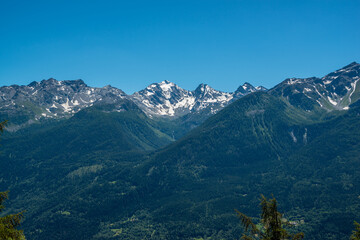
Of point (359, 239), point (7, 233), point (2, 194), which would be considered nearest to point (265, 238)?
point (359, 239)

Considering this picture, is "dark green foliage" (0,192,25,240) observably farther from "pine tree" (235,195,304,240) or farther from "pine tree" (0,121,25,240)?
"pine tree" (235,195,304,240)

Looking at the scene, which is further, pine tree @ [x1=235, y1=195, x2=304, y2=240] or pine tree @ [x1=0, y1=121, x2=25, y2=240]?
pine tree @ [x1=0, y1=121, x2=25, y2=240]

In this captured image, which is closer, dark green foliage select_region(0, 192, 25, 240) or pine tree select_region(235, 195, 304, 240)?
pine tree select_region(235, 195, 304, 240)

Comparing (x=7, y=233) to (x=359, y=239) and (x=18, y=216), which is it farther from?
(x=359, y=239)

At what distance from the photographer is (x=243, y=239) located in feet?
117

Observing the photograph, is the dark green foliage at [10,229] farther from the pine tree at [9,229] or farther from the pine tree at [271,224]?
→ the pine tree at [271,224]

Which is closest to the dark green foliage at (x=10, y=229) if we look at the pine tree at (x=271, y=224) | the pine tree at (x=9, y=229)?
the pine tree at (x=9, y=229)

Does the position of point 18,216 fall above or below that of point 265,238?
above

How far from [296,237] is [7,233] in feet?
113

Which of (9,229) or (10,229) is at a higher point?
(9,229)

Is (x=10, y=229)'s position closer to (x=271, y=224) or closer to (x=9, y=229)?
(x=9, y=229)

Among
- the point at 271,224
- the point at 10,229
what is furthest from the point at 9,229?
the point at 271,224

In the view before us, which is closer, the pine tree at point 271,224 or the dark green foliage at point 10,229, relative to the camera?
the pine tree at point 271,224

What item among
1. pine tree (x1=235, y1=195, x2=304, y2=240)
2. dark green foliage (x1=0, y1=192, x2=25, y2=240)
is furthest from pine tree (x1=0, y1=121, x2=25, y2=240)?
pine tree (x1=235, y1=195, x2=304, y2=240)
